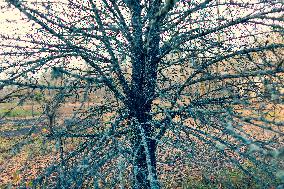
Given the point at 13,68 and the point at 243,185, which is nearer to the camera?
the point at 13,68

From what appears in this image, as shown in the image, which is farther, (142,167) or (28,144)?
(142,167)

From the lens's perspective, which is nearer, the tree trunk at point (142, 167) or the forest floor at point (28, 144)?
the tree trunk at point (142, 167)

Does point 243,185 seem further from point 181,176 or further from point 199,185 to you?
point 181,176

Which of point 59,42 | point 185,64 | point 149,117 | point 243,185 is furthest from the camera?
point 243,185

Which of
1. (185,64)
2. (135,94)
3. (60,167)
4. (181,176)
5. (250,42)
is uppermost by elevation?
(250,42)

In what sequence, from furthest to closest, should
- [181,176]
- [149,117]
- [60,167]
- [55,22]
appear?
[181,176] < [149,117] < [55,22] < [60,167]

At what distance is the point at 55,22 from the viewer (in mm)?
3408

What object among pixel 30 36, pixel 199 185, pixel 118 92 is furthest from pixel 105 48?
pixel 199 185

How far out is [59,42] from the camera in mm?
3699

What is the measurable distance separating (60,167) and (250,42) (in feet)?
8.07

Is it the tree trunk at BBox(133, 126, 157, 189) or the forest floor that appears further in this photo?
the forest floor

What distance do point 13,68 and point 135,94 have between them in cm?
125

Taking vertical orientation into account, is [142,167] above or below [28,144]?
below

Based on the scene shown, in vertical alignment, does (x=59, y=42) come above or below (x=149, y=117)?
above
